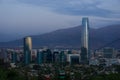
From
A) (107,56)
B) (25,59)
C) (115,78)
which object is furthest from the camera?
(107,56)

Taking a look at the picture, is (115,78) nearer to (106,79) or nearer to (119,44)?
(106,79)

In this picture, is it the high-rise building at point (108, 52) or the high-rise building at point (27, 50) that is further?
the high-rise building at point (108, 52)

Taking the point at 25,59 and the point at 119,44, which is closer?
the point at 25,59

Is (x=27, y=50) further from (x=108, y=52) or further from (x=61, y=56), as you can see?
(x=108, y=52)

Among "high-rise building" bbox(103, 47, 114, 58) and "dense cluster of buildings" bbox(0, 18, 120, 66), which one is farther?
"high-rise building" bbox(103, 47, 114, 58)

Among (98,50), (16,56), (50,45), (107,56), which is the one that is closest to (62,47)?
(50,45)

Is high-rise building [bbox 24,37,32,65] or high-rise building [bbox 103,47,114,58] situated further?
high-rise building [bbox 103,47,114,58]

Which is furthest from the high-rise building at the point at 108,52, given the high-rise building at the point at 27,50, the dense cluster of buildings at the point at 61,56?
the high-rise building at the point at 27,50

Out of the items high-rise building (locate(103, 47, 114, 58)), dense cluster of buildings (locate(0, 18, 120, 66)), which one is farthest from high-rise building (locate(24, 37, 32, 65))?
high-rise building (locate(103, 47, 114, 58))

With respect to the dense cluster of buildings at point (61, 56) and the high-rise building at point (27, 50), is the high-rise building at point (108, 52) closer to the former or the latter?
the dense cluster of buildings at point (61, 56)

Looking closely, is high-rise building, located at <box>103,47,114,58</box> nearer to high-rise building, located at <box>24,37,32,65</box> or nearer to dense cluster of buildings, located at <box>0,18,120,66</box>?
dense cluster of buildings, located at <box>0,18,120,66</box>

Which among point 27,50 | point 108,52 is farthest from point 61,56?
point 108,52
